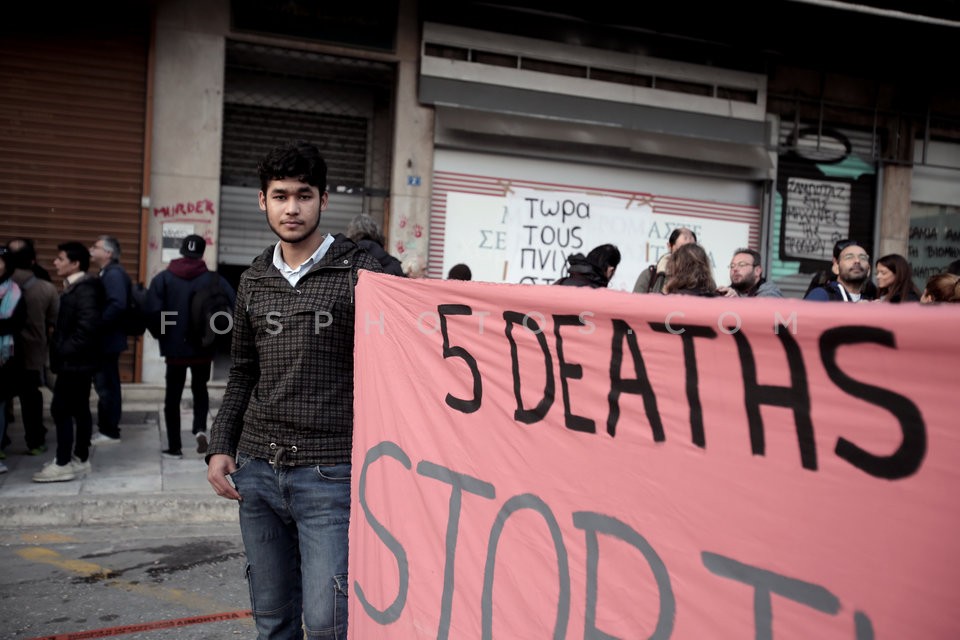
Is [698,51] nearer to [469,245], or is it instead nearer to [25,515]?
[469,245]

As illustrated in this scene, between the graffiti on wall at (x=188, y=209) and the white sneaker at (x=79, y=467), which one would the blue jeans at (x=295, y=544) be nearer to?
the white sneaker at (x=79, y=467)

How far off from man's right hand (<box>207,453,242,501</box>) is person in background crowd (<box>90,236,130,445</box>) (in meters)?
4.51

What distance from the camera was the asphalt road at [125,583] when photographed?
4082 mm

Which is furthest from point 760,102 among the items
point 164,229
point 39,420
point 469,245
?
point 39,420

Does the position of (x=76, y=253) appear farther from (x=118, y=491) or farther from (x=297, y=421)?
(x=297, y=421)

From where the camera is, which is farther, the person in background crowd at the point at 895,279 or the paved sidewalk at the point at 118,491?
the person in background crowd at the point at 895,279

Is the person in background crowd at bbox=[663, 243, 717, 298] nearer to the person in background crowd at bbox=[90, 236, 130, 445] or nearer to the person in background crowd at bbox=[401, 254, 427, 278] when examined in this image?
the person in background crowd at bbox=[401, 254, 427, 278]

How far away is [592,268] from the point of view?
591cm

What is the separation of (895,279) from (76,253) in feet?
20.3

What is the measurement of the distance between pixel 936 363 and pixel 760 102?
11.6m

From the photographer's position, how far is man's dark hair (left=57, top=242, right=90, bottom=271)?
264 inches

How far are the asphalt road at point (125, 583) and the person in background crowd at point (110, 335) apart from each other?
71.5 inches

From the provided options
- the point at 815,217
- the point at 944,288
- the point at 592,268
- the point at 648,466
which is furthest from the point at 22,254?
the point at 815,217

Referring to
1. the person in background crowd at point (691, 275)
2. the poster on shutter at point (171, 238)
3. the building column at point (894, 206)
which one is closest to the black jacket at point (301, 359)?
the person in background crowd at point (691, 275)
